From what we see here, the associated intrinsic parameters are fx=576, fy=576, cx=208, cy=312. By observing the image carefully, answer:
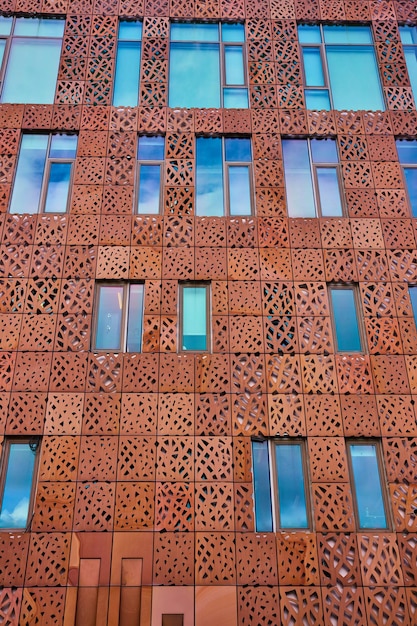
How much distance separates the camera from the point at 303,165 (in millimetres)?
9914

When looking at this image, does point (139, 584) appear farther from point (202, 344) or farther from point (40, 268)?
point (40, 268)

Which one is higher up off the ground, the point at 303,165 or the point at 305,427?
the point at 303,165

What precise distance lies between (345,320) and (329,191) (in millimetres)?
2355

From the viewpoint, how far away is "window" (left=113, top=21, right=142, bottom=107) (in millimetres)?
10289

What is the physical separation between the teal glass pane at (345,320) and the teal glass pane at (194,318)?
1.99 metres

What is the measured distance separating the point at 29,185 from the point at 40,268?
1.66 meters

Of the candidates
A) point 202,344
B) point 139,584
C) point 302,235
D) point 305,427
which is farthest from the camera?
point 302,235

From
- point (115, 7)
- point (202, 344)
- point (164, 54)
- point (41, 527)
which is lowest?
point (41, 527)

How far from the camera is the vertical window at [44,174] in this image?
942 centimetres

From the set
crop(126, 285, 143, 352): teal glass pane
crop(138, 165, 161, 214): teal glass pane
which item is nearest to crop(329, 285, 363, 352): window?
crop(126, 285, 143, 352): teal glass pane

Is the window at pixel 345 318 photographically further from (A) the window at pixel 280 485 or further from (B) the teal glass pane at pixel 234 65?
(B) the teal glass pane at pixel 234 65

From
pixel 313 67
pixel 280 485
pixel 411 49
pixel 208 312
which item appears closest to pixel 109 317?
pixel 208 312

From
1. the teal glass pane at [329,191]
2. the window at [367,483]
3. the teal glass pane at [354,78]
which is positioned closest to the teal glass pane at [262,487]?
the window at [367,483]

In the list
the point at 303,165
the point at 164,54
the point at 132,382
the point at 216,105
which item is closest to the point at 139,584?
the point at 132,382
